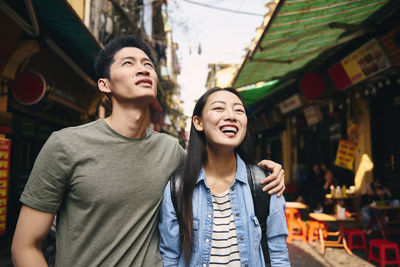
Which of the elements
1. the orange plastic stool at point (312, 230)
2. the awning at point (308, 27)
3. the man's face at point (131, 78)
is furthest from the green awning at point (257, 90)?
the man's face at point (131, 78)

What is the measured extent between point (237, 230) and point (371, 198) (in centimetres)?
645

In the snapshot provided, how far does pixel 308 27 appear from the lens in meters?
5.38

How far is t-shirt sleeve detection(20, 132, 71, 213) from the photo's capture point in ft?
5.09

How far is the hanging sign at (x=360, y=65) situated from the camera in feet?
19.4

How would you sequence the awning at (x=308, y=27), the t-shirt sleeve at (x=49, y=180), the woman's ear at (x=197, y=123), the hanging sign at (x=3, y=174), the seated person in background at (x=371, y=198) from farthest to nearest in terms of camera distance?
the seated person in background at (x=371, y=198) < the hanging sign at (x=3, y=174) < the awning at (x=308, y=27) < the woman's ear at (x=197, y=123) < the t-shirt sleeve at (x=49, y=180)

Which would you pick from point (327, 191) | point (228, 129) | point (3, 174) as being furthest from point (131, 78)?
point (327, 191)

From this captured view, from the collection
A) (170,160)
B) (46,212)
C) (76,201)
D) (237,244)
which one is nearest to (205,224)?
(237,244)

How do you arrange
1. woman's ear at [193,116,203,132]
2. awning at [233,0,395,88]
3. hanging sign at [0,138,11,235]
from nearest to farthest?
woman's ear at [193,116,203,132] < awning at [233,0,395,88] < hanging sign at [0,138,11,235]

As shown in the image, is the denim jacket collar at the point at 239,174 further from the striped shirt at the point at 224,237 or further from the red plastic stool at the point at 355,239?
the red plastic stool at the point at 355,239

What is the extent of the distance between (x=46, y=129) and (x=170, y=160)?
6.83m

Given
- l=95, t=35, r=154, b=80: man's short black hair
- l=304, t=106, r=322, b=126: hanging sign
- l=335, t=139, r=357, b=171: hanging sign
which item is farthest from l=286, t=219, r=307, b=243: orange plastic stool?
l=95, t=35, r=154, b=80: man's short black hair

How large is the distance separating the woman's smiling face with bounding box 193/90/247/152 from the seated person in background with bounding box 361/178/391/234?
6.38 metres

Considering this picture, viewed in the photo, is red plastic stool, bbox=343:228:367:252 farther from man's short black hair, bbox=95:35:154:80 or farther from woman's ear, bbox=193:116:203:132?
man's short black hair, bbox=95:35:154:80

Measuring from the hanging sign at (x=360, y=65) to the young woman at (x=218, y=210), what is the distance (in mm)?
5379
